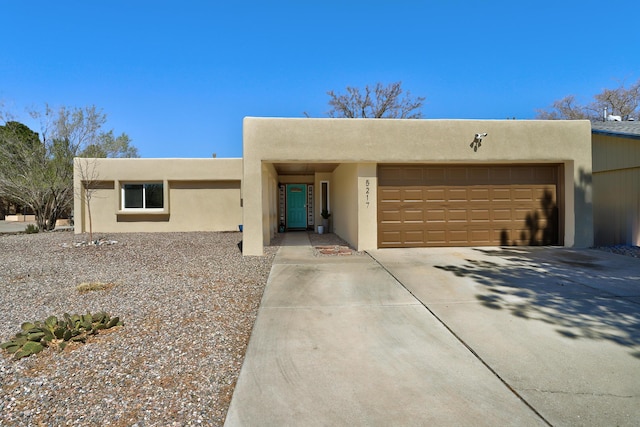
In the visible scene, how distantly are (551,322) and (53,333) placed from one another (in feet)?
18.6

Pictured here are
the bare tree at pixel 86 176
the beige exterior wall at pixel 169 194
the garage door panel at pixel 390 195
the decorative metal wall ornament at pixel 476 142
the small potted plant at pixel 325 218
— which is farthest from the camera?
the beige exterior wall at pixel 169 194

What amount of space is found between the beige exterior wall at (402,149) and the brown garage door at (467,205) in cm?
43

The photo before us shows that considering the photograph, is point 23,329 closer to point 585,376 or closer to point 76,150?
point 585,376

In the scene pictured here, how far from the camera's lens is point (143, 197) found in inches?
643

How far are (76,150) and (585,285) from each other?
20.8 metres

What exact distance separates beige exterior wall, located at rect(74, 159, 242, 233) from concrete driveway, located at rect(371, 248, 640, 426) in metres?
10.3

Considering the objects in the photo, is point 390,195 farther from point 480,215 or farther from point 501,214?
point 501,214

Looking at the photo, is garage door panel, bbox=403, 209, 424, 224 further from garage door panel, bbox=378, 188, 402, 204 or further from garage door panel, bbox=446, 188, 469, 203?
garage door panel, bbox=446, 188, 469, 203

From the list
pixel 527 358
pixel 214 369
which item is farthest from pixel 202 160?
pixel 527 358

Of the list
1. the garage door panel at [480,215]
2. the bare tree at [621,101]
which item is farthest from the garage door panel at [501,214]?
the bare tree at [621,101]

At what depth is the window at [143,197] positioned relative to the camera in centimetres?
1630

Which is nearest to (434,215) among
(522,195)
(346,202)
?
(522,195)

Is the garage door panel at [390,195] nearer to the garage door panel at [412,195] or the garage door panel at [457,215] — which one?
the garage door panel at [412,195]

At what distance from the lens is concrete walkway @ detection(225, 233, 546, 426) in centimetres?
255
